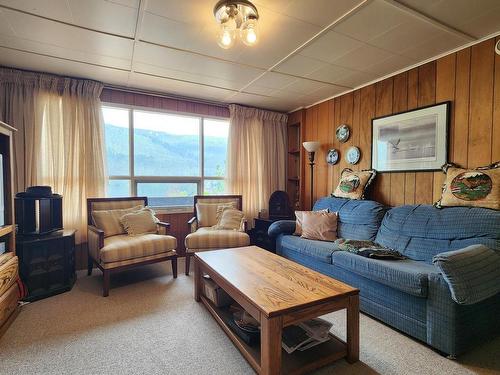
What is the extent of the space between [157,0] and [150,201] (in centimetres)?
263

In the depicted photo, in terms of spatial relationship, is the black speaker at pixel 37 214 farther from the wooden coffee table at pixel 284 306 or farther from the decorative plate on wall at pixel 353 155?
the decorative plate on wall at pixel 353 155

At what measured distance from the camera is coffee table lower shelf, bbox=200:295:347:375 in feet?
4.72

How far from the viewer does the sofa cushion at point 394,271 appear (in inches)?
67.9

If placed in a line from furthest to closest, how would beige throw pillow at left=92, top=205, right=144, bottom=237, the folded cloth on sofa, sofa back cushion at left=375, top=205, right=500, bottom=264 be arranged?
beige throw pillow at left=92, top=205, right=144, bottom=237, the folded cloth on sofa, sofa back cushion at left=375, top=205, right=500, bottom=264

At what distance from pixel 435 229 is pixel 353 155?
142cm

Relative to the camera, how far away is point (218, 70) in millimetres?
2854

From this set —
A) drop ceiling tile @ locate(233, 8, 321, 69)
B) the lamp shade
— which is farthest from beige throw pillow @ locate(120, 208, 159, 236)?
the lamp shade

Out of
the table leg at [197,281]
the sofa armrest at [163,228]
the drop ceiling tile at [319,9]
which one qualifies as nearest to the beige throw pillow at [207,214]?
the sofa armrest at [163,228]

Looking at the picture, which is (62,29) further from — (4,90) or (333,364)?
(333,364)

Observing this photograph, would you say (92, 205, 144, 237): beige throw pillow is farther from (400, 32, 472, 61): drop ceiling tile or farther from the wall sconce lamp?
(400, 32, 472, 61): drop ceiling tile

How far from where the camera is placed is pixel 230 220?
11.4 feet

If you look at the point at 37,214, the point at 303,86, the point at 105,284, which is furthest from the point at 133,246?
the point at 303,86

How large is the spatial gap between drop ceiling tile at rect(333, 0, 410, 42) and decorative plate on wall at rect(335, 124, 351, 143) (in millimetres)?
1413

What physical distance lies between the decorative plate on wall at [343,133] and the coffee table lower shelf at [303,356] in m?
2.53
